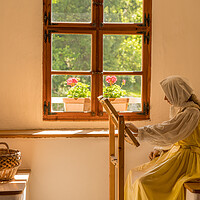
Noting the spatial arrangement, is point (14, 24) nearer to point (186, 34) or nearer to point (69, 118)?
point (69, 118)

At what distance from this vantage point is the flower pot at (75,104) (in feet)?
13.1

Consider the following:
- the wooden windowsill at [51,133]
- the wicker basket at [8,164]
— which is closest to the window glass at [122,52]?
the wooden windowsill at [51,133]

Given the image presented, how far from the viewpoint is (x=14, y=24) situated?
12.6 ft

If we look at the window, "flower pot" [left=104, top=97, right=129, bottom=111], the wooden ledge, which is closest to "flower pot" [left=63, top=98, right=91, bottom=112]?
the window

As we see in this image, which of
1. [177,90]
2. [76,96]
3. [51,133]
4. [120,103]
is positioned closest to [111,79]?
[120,103]

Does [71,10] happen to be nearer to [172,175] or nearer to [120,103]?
[120,103]

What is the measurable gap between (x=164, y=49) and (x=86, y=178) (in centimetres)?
150

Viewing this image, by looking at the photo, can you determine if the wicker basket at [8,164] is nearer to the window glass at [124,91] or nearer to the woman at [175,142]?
the woman at [175,142]

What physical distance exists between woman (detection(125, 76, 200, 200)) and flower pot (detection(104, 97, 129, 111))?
103cm

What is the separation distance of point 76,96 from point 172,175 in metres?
1.41

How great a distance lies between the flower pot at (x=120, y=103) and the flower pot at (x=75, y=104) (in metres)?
0.26

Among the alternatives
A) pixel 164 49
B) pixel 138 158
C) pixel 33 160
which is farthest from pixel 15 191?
pixel 164 49

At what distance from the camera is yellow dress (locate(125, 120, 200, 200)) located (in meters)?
2.86

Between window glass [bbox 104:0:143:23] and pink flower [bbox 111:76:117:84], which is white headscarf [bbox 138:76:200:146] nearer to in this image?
pink flower [bbox 111:76:117:84]
